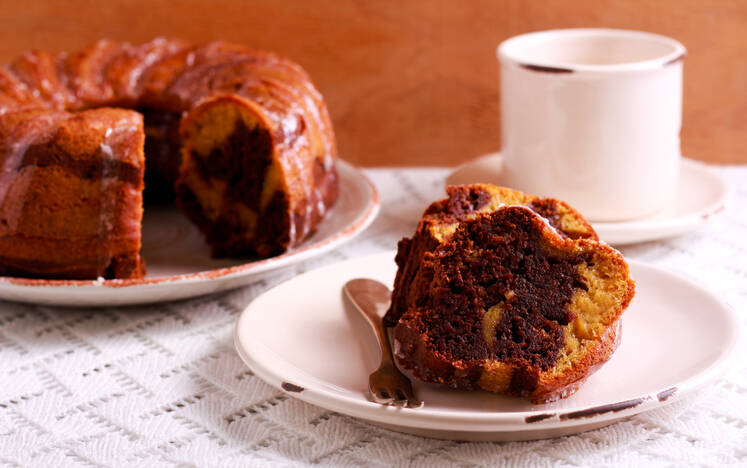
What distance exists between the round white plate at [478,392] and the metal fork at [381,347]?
0.05ft

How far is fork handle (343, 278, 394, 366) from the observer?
1.18 m

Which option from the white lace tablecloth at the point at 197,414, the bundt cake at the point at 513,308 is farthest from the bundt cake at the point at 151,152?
the bundt cake at the point at 513,308

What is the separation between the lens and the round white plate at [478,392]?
3.06 feet

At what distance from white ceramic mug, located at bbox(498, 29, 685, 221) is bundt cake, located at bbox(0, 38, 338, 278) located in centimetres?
40

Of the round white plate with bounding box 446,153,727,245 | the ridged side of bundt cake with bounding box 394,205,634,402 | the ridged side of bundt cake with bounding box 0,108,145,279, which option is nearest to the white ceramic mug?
the round white plate with bounding box 446,153,727,245

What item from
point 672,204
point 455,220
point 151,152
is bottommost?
point 672,204

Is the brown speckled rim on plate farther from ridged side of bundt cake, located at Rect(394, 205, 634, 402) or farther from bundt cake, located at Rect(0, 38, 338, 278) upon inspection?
ridged side of bundt cake, located at Rect(394, 205, 634, 402)

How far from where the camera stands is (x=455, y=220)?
1143 millimetres

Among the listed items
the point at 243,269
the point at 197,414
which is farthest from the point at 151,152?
the point at 197,414

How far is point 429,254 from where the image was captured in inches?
42.4

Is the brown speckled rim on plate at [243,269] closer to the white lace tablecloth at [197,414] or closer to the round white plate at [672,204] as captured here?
the white lace tablecloth at [197,414]

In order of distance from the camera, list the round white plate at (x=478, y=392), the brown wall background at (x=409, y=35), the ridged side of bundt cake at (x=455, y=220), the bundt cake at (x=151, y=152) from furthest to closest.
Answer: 1. the brown wall background at (x=409, y=35)
2. the bundt cake at (x=151, y=152)
3. the ridged side of bundt cake at (x=455, y=220)
4. the round white plate at (x=478, y=392)

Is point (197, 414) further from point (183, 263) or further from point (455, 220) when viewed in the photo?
point (183, 263)

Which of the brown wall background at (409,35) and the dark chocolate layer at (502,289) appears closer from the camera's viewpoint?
the dark chocolate layer at (502,289)
